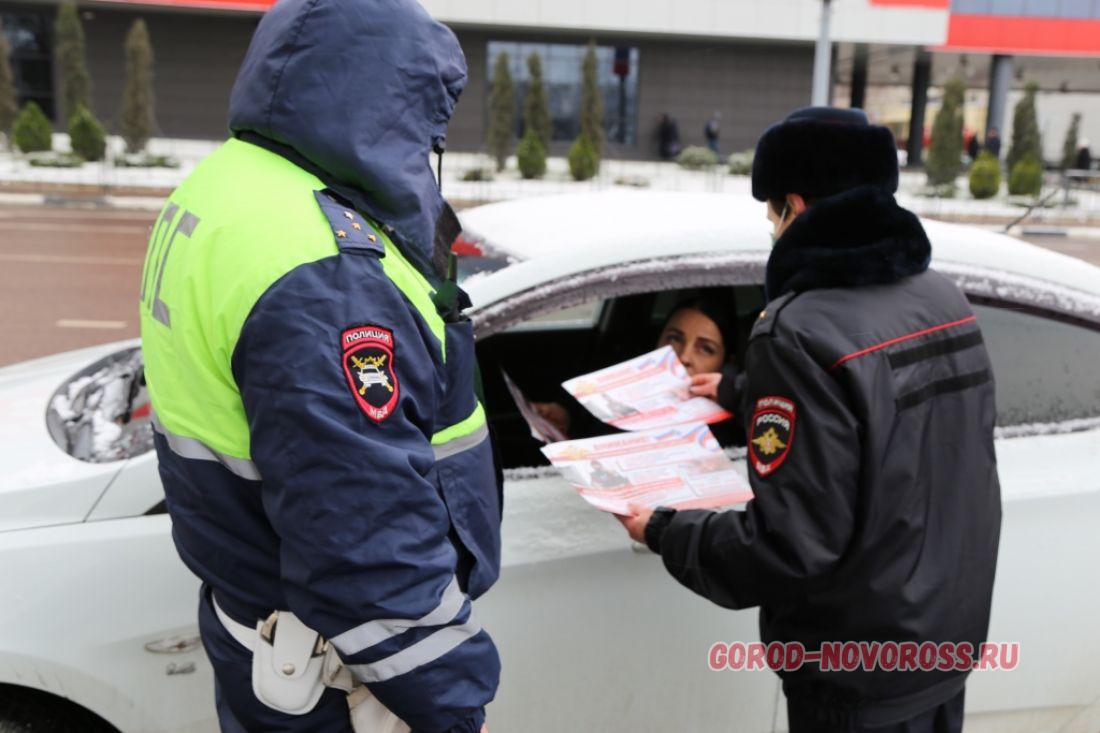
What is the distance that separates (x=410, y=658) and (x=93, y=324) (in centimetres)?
713

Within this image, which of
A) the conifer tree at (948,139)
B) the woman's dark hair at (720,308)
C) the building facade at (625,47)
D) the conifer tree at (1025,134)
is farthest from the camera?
the building facade at (625,47)

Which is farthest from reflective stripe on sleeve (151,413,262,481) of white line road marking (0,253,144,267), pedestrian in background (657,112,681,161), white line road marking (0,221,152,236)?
→ pedestrian in background (657,112,681,161)

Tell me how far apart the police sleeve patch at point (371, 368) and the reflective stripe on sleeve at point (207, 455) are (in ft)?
0.53

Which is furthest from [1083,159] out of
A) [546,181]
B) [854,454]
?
[854,454]

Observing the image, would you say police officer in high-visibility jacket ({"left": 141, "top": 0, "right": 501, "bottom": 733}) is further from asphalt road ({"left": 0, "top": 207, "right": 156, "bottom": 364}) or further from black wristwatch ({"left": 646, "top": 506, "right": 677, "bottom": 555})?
asphalt road ({"left": 0, "top": 207, "right": 156, "bottom": 364})

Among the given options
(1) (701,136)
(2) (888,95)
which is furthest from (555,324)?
(2) (888,95)

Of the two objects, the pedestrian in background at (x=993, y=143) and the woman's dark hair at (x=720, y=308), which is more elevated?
the woman's dark hair at (x=720, y=308)

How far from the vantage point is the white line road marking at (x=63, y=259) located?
10.1 m

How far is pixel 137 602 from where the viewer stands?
1.77 metres

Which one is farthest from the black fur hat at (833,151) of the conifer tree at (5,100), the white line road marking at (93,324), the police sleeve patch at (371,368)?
the conifer tree at (5,100)

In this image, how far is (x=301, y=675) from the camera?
1303mm

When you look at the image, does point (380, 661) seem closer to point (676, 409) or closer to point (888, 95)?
point (676, 409)

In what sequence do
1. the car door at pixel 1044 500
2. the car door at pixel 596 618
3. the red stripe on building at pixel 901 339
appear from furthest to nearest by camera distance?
the car door at pixel 1044 500, the car door at pixel 596 618, the red stripe on building at pixel 901 339

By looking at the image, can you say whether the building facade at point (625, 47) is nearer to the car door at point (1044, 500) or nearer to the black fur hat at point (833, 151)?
the car door at point (1044, 500)
